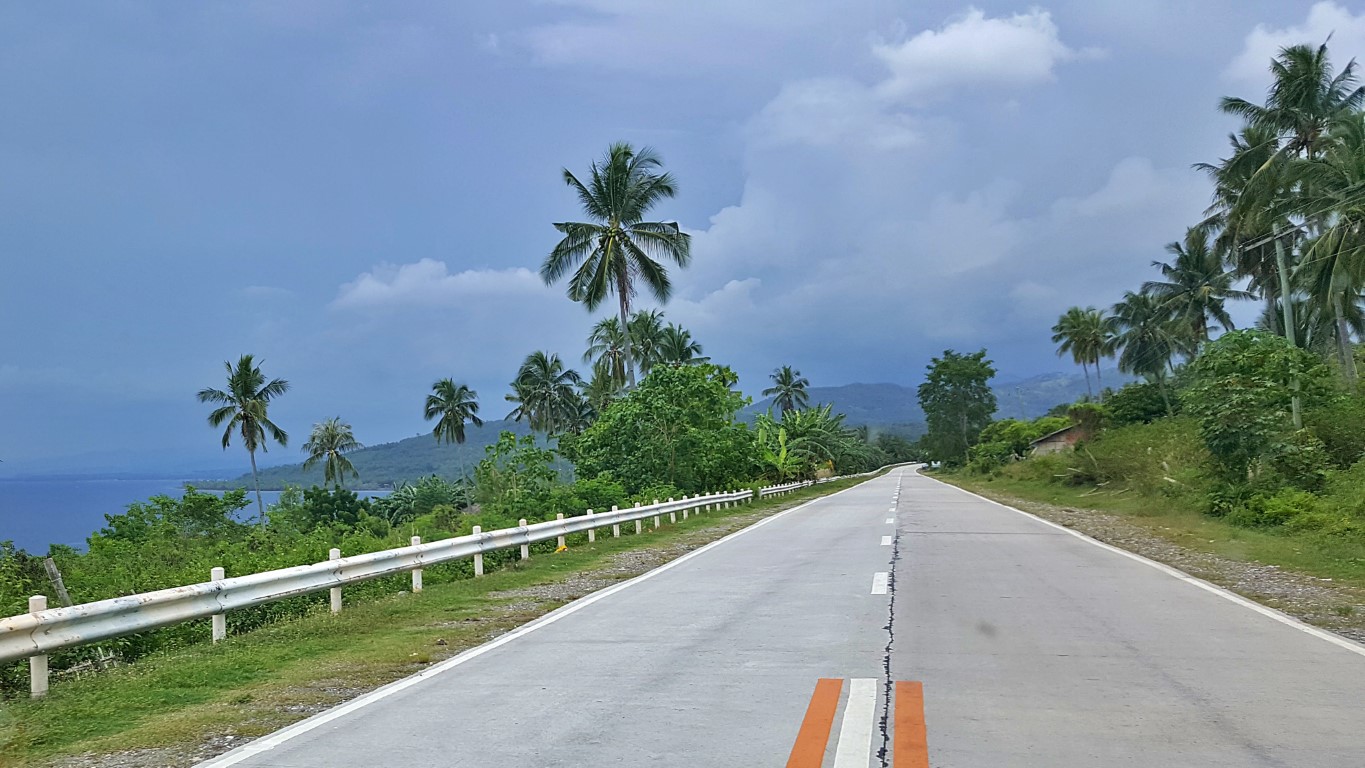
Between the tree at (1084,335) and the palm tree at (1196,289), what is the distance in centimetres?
2664

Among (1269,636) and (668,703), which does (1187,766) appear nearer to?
(668,703)

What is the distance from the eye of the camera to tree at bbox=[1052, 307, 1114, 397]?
9456 centimetres

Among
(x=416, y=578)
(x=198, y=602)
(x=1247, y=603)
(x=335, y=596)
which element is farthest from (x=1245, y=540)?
(x=198, y=602)

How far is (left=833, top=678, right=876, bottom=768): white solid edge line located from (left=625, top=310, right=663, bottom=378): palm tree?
5292 centimetres

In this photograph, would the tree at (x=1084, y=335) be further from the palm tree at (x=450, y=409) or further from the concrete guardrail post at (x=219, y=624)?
the concrete guardrail post at (x=219, y=624)

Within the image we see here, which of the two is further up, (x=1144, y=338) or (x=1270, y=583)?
(x=1144, y=338)

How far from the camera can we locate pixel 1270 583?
1223 cm

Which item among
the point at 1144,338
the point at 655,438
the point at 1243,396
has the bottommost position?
the point at 1243,396

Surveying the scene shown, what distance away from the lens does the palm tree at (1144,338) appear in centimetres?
7269

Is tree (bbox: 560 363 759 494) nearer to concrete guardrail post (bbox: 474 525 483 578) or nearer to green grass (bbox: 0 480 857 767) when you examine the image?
concrete guardrail post (bbox: 474 525 483 578)

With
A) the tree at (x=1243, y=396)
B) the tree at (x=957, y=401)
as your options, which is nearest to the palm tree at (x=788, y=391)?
the tree at (x=957, y=401)

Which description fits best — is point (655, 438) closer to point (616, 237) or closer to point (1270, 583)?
point (616, 237)

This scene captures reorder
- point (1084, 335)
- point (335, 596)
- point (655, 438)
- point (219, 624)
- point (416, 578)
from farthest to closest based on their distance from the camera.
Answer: point (1084, 335) < point (655, 438) < point (416, 578) < point (335, 596) < point (219, 624)

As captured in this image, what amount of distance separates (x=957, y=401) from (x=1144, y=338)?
33.7m
